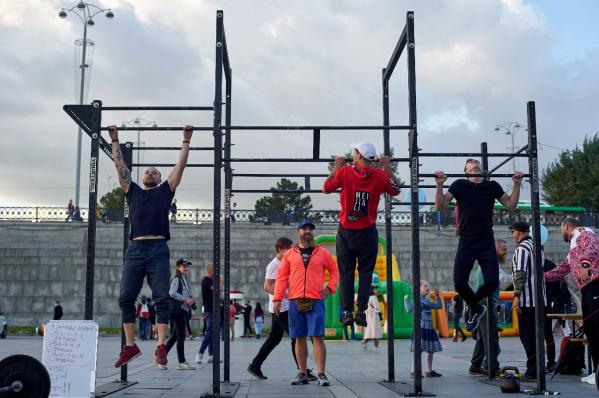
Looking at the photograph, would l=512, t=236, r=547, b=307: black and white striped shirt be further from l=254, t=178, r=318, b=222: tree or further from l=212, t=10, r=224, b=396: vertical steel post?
l=254, t=178, r=318, b=222: tree

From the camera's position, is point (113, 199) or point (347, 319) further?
point (113, 199)

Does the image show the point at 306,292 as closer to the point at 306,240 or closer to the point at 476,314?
the point at 306,240

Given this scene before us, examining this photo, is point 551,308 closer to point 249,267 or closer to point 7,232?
point 249,267

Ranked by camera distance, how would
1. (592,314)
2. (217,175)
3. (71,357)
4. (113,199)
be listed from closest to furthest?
(71,357) → (217,175) → (592,314) → (113,199)

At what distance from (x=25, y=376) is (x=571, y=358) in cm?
777

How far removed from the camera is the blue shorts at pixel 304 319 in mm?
9492

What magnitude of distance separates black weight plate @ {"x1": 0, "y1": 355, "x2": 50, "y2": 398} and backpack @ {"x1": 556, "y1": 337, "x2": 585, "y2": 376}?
7.41m

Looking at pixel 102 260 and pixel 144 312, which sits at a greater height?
pixel 102 260

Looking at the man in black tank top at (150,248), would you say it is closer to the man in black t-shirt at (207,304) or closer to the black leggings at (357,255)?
the black leggings at (357,255)

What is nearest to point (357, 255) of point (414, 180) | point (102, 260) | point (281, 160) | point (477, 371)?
point (414, 180)

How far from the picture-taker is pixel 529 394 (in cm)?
761

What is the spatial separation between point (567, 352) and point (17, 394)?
7792mm

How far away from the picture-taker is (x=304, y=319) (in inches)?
379

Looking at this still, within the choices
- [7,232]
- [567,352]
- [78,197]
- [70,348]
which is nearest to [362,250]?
[70,348]
